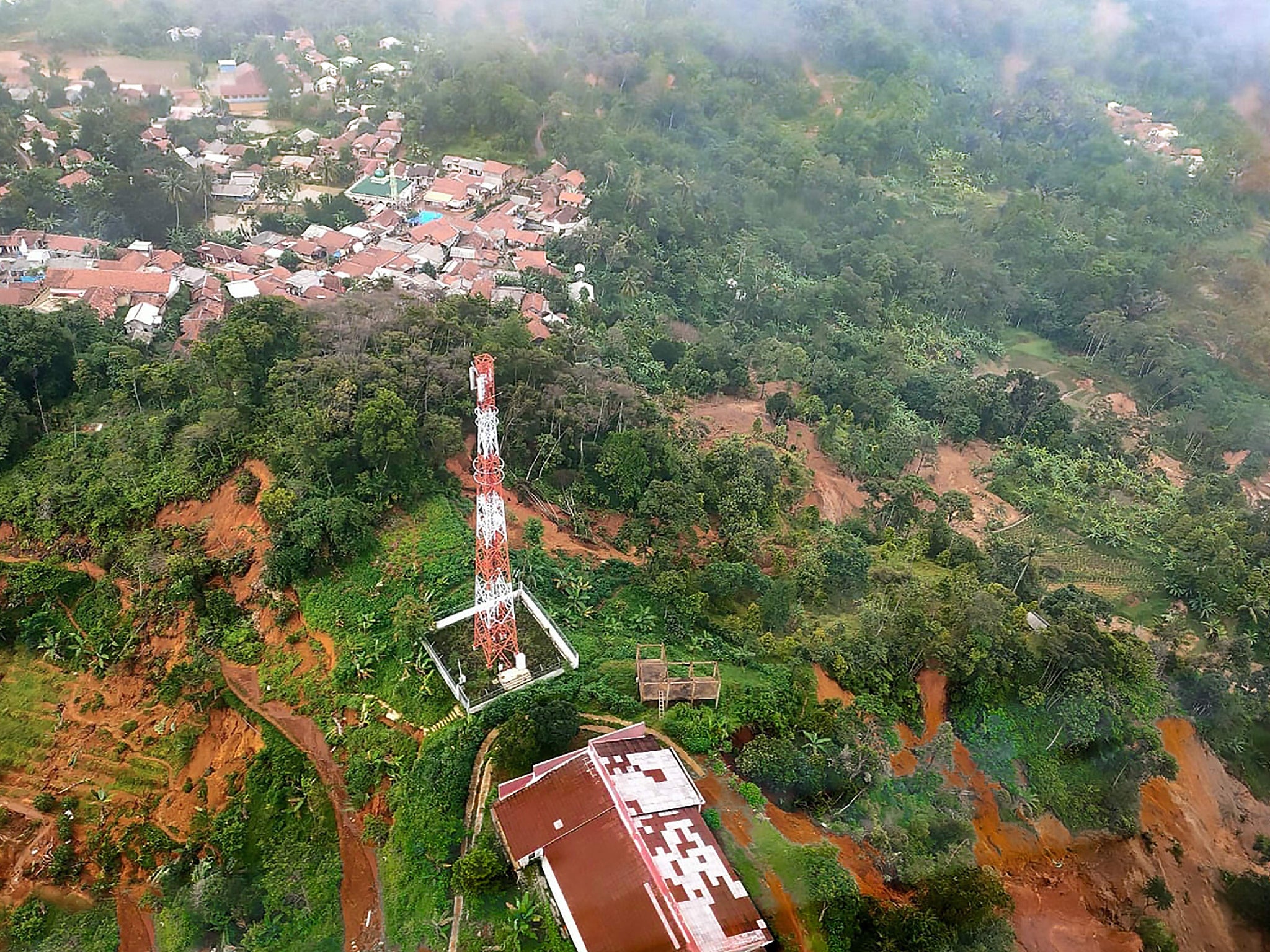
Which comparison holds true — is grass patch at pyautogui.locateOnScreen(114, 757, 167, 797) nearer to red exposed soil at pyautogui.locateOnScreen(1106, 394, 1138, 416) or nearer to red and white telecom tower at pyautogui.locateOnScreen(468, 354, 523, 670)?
red and white telecom tower at pyautogui.locateOnScreen(468, 354, 523, 670)

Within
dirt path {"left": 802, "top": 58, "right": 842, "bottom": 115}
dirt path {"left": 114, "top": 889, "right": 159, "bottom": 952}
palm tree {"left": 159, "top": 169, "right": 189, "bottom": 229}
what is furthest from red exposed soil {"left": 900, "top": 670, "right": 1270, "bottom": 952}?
dirt path {"left": 802, "top": 58, "right": 842, "bottom": 115}

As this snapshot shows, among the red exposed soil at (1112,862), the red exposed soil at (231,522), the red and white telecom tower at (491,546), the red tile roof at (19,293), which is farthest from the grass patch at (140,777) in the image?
the red tile roof at (19,293)

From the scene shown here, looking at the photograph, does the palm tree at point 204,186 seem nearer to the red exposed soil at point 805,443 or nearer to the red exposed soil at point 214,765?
the red exposed soil at point 805,443

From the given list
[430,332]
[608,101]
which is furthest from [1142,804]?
[608,101]

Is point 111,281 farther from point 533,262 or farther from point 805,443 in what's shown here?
point 805,443

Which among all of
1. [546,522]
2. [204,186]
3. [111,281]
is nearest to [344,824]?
[546,522]

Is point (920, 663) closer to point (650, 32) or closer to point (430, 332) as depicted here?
point (430, 332)
